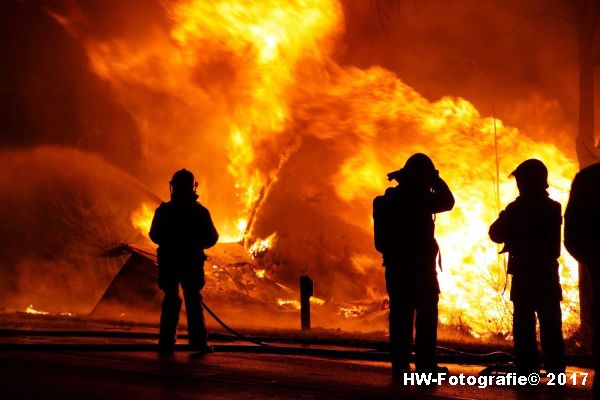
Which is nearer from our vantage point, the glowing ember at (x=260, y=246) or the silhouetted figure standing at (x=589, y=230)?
the silhouetted figure standing at (x=589, y=230)

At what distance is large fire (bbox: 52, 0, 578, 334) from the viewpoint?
15148mm

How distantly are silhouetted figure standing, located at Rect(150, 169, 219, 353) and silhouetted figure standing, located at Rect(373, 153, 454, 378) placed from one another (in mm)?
2389

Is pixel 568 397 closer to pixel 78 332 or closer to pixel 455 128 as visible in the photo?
pixel 78 332

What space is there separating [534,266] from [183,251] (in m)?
3.60

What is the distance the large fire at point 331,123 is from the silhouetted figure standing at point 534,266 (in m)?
4.69

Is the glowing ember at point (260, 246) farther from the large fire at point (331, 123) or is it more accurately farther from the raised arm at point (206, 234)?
the raised arm at point (206, 234)

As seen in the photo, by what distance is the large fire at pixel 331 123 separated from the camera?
1515 centimetres

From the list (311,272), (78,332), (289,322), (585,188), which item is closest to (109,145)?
(311,272)

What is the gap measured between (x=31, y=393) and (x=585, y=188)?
364 centimetres

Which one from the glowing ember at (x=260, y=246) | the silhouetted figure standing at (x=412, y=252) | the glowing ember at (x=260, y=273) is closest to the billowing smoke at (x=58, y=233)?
the glowing ember at (x=260, y=246)

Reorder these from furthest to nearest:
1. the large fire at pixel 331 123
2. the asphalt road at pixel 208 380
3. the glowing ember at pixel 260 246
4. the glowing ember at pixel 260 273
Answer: the glowing ember at pixel 260 246 → the glowing ember at pixel 260 273 → the large fire at pixel 331 123 → the asphalt road at pixel 208 380

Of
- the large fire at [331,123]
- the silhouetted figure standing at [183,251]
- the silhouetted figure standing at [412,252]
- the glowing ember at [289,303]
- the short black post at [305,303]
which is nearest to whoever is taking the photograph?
the silhouetted figure standing at [412,252]

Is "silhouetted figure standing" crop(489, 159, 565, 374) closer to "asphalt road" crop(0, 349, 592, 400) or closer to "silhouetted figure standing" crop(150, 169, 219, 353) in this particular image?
"asphalt road" crop(0, 349, 592, 400)

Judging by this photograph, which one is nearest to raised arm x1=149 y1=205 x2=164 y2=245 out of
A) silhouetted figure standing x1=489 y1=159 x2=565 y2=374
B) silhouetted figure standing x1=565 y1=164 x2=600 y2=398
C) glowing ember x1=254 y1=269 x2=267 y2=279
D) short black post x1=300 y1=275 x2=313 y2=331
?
silhouetted figure standing x1=489 y1=159 x2=565 y2=374
